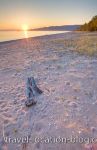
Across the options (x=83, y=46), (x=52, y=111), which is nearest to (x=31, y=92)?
(x=52, y=111)

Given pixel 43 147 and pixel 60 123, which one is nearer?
pixel 43 147

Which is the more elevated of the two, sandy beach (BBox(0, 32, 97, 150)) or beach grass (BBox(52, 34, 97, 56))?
beach grass (BBox(52, 34, 97, 56))

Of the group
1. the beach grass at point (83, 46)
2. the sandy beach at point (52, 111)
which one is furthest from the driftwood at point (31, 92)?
the beach grass at point (83, 46)

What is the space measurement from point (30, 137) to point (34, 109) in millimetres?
1030

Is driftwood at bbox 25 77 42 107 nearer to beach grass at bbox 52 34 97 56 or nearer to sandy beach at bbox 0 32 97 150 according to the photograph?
sandy beach at bbox 0 32 97 150

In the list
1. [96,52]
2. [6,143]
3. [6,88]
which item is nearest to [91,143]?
[6,143]

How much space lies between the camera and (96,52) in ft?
32.0

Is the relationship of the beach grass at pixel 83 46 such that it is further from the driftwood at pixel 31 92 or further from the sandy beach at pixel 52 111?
the driftwood at pixel 31 92

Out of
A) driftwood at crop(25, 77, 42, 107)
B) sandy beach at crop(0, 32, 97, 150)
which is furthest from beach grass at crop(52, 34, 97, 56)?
driftwood at crop(25, 77, 42, 107)

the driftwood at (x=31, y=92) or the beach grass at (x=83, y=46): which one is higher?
the beach grass at (x=83, y=46)

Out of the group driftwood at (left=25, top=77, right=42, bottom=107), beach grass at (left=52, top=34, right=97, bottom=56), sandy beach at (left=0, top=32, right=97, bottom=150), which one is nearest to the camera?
sandy beach at (left=0, top=32, right=97, bottom=150)

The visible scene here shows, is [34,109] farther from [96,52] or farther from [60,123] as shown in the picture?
[96,52]

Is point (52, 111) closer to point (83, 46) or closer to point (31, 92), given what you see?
point (31, 92)

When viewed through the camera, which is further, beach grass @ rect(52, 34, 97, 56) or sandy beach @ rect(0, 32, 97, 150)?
beach grass @ rect(52, 34, 97, 56)
